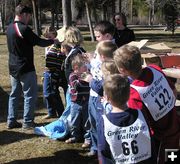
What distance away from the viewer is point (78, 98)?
600 cm

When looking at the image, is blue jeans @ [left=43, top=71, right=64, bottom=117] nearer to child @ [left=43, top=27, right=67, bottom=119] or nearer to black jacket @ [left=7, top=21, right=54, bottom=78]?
child @ [left=43, top=27, right=67, bottom=119]

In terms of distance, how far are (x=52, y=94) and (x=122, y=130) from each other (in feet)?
13.7

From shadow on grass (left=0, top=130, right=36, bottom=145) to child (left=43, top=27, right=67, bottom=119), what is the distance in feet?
3.22

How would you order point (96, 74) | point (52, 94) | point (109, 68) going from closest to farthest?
1. point (109, 68)
2. point (96, 74)
3. point (52, 94)

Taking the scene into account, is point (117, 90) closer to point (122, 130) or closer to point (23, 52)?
point (122, 130)

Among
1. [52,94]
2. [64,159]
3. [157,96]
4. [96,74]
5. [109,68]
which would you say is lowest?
[64,159]

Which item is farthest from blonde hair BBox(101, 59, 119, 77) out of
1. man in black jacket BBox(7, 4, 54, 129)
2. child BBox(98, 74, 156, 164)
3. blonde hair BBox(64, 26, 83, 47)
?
man in black jacket BBox(7, 4, 54, 129)

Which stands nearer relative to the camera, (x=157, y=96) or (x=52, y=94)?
(x=157, y=96)

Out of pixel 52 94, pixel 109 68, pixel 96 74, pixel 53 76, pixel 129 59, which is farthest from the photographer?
pixel 52 94

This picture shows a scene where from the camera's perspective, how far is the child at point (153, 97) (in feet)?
12.7

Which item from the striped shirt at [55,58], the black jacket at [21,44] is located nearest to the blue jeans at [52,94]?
the striped shirt at [55,58]

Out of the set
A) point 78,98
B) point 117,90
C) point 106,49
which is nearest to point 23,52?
point 78,98

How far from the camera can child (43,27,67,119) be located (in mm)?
7318

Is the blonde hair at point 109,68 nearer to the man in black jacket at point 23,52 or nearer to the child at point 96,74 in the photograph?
the child at point 96,74
